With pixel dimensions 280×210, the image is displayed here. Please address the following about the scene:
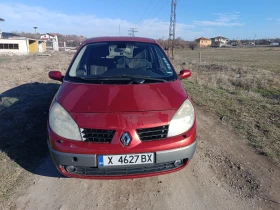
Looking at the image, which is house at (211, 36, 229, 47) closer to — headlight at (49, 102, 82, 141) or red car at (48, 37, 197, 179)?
red car at (48, 37, 197, 179)

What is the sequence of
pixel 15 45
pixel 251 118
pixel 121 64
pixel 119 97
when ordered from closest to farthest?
pixel 119 97, pixel 121 64, pixel 251 118, pixel 15 45

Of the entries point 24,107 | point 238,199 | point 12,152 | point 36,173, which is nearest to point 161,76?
point 238,199

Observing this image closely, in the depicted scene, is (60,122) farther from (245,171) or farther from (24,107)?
(24,107)

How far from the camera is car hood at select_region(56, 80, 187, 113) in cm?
241

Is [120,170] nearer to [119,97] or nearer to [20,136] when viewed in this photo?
[119,97]

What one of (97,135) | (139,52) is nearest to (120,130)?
(97,135)

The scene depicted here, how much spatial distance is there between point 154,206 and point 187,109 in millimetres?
1092

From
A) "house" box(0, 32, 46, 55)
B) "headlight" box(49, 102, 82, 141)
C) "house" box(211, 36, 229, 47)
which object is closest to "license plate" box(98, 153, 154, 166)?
"headlight" box(49, 102, 82, 141)

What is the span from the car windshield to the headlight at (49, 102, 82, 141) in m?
0.66

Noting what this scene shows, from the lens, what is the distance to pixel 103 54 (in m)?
3.67

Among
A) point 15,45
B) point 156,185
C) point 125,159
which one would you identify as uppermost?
point 15,45

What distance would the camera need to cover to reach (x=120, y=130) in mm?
2223

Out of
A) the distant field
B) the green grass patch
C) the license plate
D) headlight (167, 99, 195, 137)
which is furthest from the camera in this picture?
the distant field

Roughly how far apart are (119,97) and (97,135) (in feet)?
1.73
